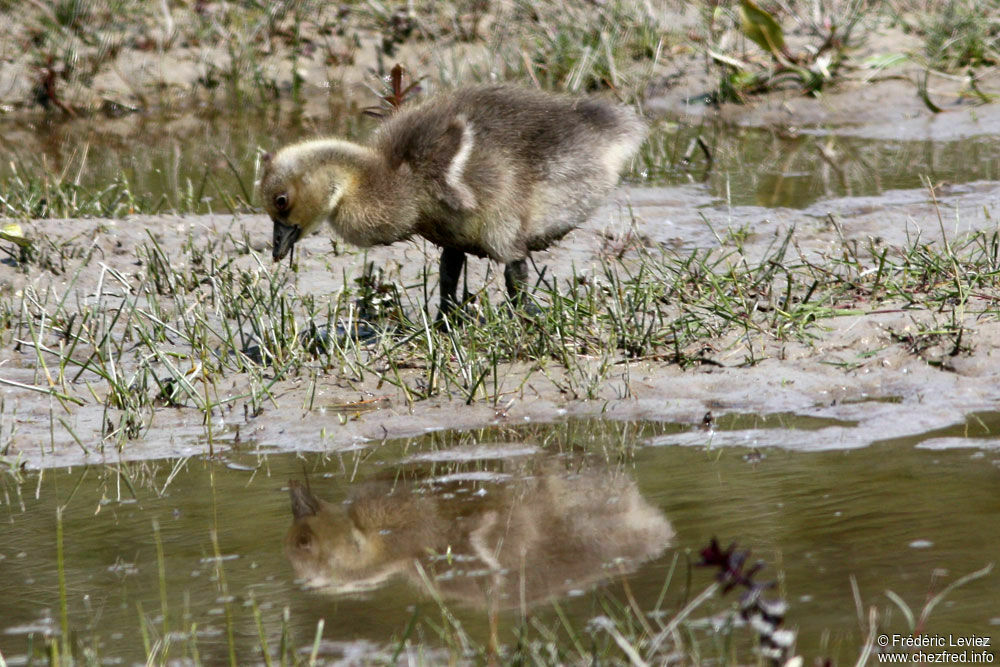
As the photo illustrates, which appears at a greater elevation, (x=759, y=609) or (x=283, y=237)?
(x=759, y=609)

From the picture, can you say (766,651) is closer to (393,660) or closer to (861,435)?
(393,660)

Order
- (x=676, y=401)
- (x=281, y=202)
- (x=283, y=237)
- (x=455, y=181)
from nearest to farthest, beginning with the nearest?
(x=676, y=401), (x=455, y=181), (x=281, y=202), (x=283, y=237)

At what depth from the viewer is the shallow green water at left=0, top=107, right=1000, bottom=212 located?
8.57 metres

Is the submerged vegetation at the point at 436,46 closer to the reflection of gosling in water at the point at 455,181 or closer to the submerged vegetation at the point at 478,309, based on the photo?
the submerged vegetation at the point at 478,309

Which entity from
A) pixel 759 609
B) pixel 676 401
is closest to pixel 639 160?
pixel 676 401

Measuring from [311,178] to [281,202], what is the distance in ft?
0.58

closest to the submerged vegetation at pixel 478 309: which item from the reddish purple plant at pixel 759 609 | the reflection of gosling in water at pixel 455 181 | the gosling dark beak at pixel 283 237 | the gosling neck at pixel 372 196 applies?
the reddish purple plant at pixel 759 609

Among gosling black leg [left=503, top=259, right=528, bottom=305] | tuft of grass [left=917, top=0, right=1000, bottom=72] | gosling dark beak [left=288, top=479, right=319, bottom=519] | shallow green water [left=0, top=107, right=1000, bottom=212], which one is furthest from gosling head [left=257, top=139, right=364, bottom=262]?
tuft of grass [left=917, top=0, right=1000, bottom=72]

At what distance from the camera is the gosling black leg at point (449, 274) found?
630 cm

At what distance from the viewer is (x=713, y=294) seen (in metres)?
6.27

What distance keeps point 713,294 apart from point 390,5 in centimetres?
837

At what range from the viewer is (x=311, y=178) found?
6.01 metres

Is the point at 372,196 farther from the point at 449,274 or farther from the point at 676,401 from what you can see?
the point at 676,401

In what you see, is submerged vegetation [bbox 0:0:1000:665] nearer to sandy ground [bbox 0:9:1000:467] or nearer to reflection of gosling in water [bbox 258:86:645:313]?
sandy ground [bbox 0:9:1000:467]
